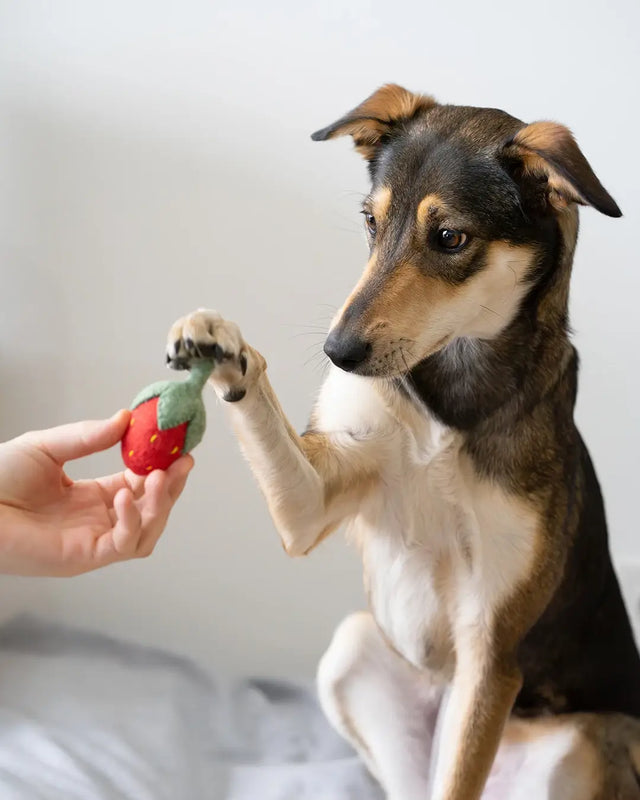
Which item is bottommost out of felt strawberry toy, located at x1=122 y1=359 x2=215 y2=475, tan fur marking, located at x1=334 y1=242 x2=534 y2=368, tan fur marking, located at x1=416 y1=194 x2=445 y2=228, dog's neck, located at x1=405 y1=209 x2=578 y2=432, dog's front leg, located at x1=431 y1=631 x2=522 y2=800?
dog's front leg, located at x1=431 y1=631 x2=522 y2=800

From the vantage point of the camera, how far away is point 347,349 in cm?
136

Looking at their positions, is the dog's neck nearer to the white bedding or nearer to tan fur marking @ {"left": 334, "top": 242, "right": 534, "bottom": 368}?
tan fur marking @ {"left": 334, "top": 242, "right": 534, "bottom": 368}

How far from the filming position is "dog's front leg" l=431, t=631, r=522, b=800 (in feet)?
5.25

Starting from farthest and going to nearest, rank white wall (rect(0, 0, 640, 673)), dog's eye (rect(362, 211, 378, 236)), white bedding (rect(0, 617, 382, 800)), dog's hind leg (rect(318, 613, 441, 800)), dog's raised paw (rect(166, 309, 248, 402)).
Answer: white wall (rect(0, 0, 640, 673)) → white bedding (rect(0, 617, 382, 800)) → dog's hind leg (rect(318, 613, 441, 800)) → dog's eye (rect(362, 211, 378, 236)) → dog's raised paw (rect(166, 309, 248, 402))

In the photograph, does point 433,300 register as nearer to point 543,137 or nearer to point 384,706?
point 543,137

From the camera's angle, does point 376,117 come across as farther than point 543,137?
Yes

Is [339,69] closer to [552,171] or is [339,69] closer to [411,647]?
[552,171]

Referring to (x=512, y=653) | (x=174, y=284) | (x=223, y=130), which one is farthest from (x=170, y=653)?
(x=223, y=130)

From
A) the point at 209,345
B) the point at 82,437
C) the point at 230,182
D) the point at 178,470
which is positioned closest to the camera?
the point at 209,345

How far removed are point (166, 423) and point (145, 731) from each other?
116 centimetres

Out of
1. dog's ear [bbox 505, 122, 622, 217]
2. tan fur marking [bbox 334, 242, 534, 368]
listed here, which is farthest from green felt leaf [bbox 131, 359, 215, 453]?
dog's ear [bbox 505, 122, 622, 217]

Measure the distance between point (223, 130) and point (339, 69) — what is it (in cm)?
33

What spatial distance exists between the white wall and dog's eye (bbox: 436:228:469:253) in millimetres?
1061

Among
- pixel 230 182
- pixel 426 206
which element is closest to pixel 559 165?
pixel 426 206
